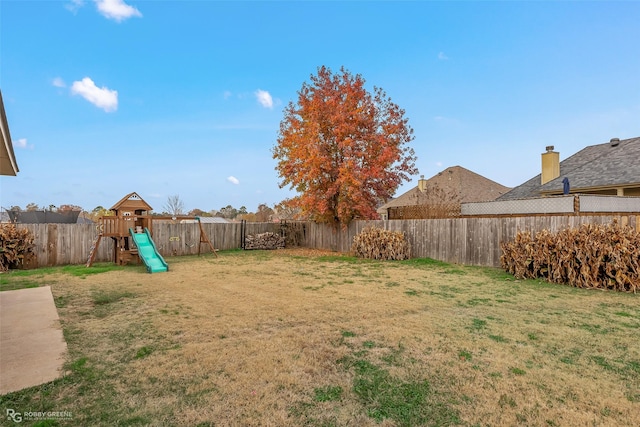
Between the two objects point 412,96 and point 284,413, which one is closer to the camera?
point 284,413

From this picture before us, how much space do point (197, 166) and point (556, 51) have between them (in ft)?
55.4

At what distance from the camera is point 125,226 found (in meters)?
10.5

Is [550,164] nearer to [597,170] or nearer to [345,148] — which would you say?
[597,170]

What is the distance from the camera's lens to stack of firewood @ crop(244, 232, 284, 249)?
1598 centimetres

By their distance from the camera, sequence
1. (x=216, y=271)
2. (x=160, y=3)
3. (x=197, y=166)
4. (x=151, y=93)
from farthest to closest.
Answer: (x=197, y=166) → (x=151, y=93) → (x=160, y=3) → (x=216, y=271)

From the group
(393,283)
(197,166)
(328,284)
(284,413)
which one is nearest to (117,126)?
(197,166)

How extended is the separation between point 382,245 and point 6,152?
32.7 ft

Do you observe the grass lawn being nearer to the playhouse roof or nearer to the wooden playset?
the wooden playset

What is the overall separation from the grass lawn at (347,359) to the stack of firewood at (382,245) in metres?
5.07

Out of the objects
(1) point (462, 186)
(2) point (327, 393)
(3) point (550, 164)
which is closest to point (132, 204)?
(2) point (327, 393)

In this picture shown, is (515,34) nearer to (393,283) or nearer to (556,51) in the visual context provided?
(556,51)

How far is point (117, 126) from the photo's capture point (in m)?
13.9

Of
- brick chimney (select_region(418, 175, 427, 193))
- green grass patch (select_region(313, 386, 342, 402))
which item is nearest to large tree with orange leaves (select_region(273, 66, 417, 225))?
green grass patch (select_region(313, 386, 342, 402))

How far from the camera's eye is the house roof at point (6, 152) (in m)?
3.19
